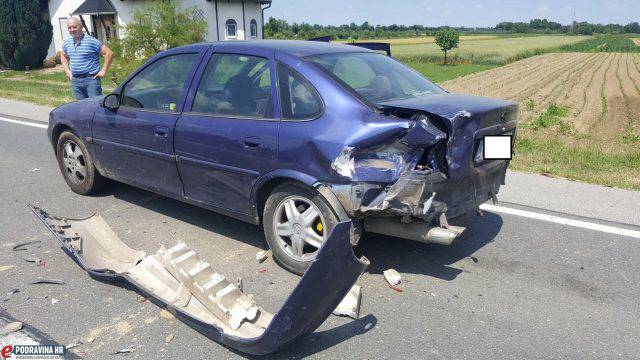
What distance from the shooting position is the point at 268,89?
4.01 metres

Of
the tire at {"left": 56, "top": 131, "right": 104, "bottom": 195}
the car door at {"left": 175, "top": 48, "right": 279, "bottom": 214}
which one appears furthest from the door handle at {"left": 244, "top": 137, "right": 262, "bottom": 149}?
the tire at {"left": 56, "top": 131, "right": 104, "bottom": 195}

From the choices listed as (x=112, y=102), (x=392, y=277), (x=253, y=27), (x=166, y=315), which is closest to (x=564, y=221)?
(x=392, y=277)

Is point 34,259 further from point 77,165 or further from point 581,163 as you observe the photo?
point 581,163

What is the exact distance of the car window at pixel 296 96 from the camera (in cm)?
376

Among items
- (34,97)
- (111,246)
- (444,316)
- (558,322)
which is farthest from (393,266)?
(34,97)

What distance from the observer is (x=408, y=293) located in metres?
3.70

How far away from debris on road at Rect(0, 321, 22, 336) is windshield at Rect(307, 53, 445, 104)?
8.62 ft

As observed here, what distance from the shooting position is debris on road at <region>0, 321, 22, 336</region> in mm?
3104

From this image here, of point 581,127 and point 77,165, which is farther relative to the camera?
point 581,127

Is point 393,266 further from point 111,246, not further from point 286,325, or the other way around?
point 111,246

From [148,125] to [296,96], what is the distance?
5.17ft

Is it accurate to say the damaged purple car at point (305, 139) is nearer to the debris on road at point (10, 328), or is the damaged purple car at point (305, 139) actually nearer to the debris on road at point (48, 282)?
the debris on road at point (48, 282)

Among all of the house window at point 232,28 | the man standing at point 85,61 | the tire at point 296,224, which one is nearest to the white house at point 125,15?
the house window at point 232,28

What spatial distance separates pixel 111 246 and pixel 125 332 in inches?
49.0
